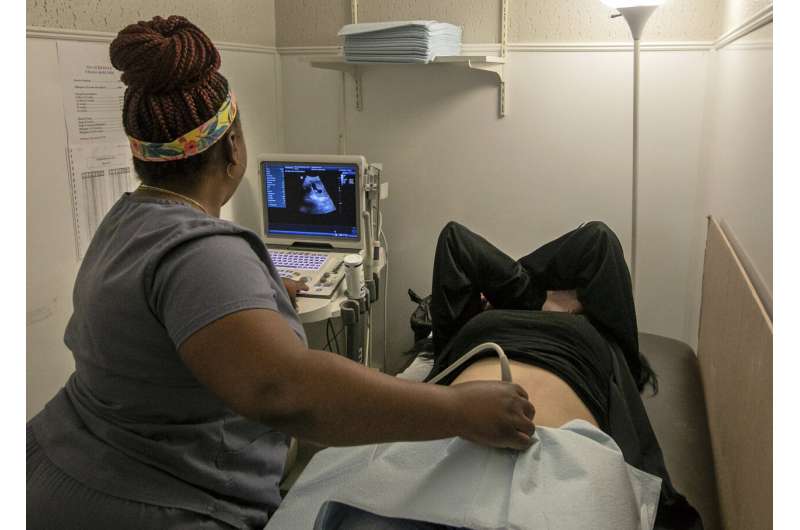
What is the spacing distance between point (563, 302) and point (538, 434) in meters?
1.17

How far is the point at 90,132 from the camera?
1.96 meters

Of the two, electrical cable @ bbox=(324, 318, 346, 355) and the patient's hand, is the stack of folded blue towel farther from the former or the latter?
electrical cable @ bbox=(324, 318, 346, 355)

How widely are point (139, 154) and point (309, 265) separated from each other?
4.20ft

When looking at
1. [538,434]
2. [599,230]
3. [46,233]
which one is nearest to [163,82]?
[538,434]

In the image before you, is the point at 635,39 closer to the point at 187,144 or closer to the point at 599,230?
the point at 599,230

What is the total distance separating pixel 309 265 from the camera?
7.71ft

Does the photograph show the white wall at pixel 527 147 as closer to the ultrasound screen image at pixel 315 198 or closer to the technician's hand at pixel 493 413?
the ultrasound screen image at pixel 315 198

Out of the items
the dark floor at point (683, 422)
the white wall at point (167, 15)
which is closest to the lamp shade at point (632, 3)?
the dark floor at point (683, 422)

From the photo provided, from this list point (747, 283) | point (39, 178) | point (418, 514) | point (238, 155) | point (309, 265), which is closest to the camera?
point (418, 514)

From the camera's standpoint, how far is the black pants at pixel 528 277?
6.89ft

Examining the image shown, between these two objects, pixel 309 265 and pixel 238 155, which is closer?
pixel 238 155
